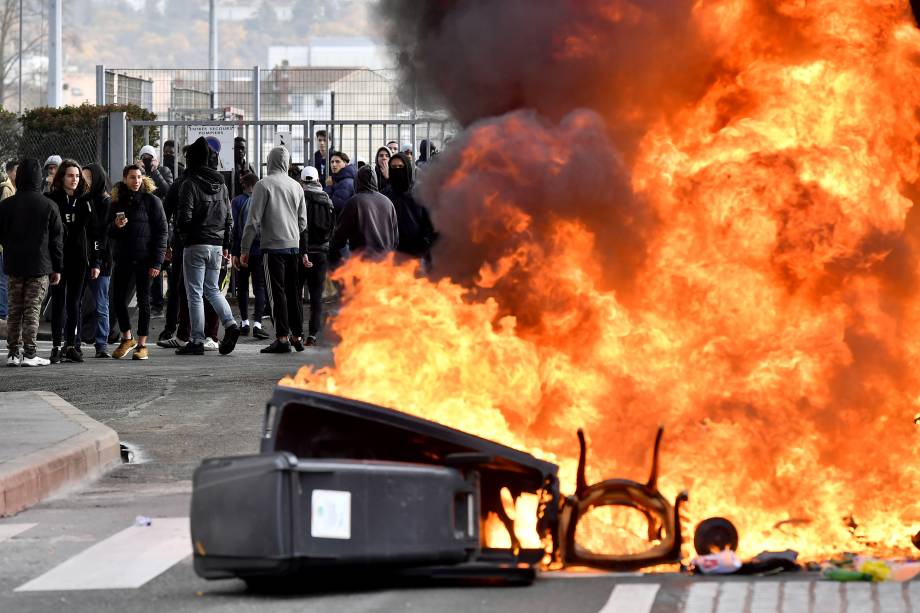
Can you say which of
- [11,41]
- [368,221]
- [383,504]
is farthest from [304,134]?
[11,41]

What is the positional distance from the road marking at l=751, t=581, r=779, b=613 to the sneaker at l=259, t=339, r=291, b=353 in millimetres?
10488

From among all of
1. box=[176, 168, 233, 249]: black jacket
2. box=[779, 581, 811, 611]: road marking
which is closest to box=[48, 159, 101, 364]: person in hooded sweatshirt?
box=[176, 168, 233, 249]: black jacket

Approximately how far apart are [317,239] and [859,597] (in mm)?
11531

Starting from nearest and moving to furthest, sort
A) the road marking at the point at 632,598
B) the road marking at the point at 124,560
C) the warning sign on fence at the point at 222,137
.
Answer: the road marking at the point at 632,598 → the road marking at the point at 124,560 → the warning sign on fence at the point at 222,137

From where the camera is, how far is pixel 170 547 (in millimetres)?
7836

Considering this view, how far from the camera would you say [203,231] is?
16.4 meters

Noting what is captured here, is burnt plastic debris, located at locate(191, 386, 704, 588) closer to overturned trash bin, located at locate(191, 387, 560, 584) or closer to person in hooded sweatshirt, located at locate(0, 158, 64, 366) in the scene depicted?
overturned trash bin, located at locate(191, 387, 560, 584)

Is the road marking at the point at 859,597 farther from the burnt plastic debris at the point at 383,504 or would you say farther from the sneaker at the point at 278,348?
the sneaker at the point at 278,348

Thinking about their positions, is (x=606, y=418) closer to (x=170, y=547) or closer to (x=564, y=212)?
(x=564, y=212)

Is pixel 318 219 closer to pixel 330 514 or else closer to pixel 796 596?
pixel 330 514

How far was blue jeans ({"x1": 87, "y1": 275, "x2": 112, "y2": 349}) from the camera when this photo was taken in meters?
16.7

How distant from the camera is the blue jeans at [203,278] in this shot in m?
16.4

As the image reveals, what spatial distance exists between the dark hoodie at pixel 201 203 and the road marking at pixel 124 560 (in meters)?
7.97

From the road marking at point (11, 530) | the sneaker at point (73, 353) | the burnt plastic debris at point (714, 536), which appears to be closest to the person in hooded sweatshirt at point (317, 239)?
the sneaker at point (73, 353)
